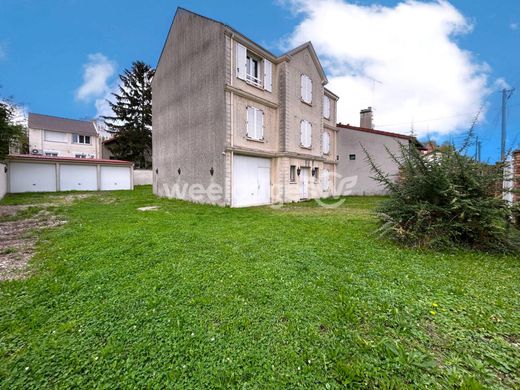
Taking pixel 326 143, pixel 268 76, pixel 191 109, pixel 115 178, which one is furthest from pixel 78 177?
pixel 326 143

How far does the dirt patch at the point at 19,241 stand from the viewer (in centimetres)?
364

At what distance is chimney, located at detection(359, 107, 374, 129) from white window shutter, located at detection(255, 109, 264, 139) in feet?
42.0

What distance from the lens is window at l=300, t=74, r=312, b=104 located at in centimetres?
1402

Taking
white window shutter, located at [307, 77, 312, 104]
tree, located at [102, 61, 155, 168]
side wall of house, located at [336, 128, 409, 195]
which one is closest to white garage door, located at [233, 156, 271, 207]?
white window shutter, located at [307, 77, 312, 104]

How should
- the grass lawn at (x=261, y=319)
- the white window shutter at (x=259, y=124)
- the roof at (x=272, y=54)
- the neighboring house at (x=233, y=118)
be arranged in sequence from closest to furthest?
the grass lawn at (x=261, y=319)
the roof at (x=272, y=54)
the neighboring house at (x=233, y=118)
the white window shutter at (x=259, y=124)

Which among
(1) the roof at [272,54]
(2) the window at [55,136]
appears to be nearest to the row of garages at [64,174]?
(1) the roof at [272,54]

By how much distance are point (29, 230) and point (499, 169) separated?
11.2 metres

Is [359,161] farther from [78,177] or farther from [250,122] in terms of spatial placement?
[78,177]

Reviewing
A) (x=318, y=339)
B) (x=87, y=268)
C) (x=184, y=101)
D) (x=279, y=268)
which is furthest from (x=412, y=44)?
(x=87, y=268)

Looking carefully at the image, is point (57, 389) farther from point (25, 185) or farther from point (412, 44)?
point (25, 185)

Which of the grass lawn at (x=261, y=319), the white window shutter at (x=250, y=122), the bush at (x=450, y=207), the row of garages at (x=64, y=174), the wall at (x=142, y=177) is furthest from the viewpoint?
the wall at (x=142, y=177)

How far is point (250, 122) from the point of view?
11445 millimetres

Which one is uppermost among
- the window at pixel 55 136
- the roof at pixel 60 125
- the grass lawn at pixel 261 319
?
the roof at pixel 60 125

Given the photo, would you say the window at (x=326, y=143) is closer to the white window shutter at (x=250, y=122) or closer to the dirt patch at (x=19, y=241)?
the white window shutter at (x=250, y=122)
